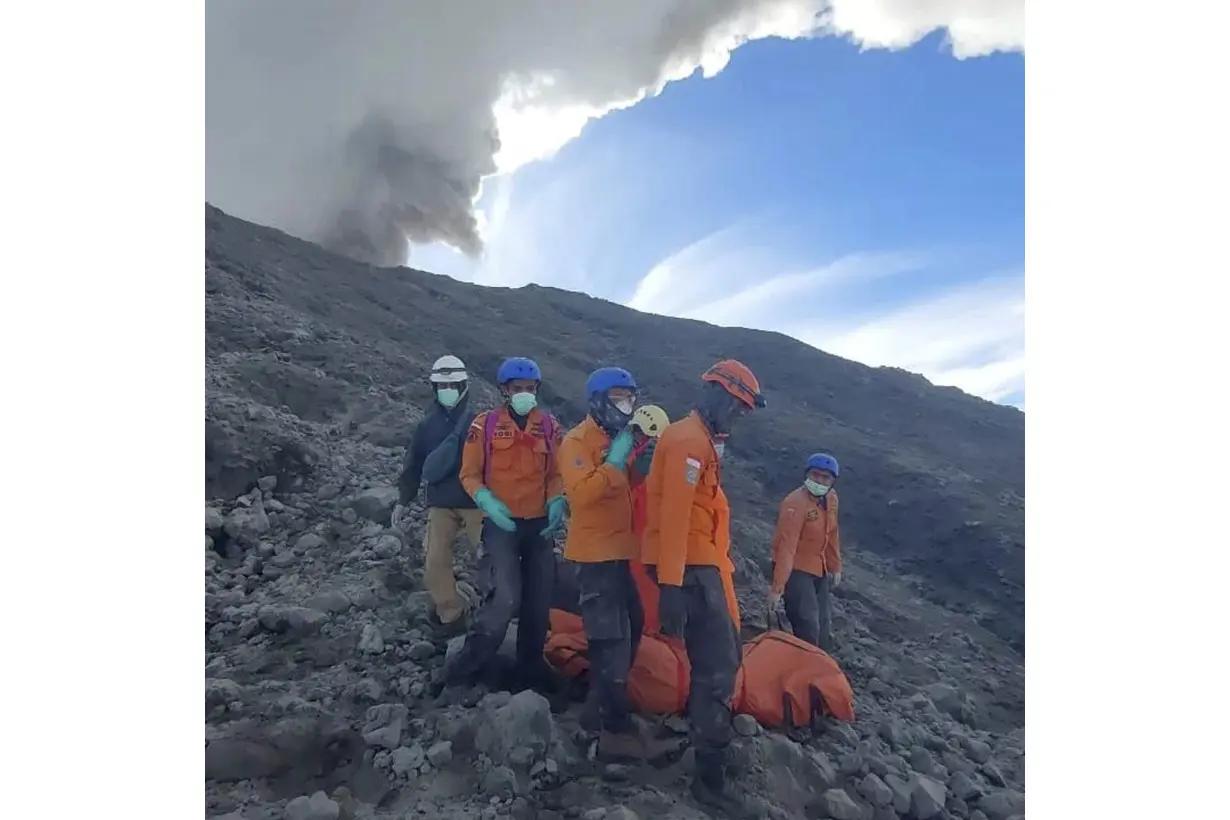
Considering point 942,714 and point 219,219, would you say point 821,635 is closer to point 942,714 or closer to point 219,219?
point 942,714

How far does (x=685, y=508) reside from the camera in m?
3.42

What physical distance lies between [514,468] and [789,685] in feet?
5.73

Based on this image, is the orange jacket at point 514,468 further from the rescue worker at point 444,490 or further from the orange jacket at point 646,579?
the orange jacket at point 646,579

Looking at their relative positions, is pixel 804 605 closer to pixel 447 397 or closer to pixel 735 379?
pixel 735 379

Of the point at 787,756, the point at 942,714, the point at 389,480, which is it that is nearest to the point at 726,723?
the point at 787,756

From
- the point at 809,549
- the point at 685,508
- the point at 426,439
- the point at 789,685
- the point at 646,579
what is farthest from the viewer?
the point at 809,549

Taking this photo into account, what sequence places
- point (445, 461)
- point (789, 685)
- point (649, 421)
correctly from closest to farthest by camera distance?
point (649, 421), point (789, 685), point (445, 461)

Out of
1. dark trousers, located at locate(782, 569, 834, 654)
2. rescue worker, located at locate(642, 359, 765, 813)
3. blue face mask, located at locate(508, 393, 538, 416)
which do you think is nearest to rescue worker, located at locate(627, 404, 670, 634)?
rescue worker, located at locate(642, 359, 765, 813)

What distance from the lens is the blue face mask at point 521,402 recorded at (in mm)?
4066

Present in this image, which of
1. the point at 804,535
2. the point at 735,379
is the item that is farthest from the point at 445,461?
the point at 804,535

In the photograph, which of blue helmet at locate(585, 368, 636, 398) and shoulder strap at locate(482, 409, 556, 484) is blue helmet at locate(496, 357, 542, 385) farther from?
blue helmet at locate(585, 368, 636, 398)

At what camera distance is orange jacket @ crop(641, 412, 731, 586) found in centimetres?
340

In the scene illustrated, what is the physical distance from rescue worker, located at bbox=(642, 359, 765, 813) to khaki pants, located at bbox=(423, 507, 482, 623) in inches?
52.3

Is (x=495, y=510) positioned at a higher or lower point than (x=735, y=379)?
lower
